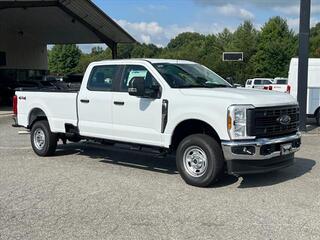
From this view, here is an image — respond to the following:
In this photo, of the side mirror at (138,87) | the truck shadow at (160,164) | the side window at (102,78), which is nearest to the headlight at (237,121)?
the truck shadow at (160,164)

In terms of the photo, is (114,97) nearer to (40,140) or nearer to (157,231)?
(40,140)

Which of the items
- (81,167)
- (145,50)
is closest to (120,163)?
(81,167)

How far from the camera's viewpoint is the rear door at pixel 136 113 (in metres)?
8.60

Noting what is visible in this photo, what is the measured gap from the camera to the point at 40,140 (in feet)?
36.6

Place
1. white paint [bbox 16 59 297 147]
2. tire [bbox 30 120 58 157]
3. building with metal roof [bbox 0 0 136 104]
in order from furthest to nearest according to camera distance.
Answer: building with metal roof [bbox 0 0 136 104]
tire [bbox 30 120 58 157]
white paint [bbox 16 59 297 147]

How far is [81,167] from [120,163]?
2.69 ft

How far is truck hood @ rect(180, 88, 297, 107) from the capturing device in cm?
761

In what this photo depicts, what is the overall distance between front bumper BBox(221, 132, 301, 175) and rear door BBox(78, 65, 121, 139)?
2.70 m

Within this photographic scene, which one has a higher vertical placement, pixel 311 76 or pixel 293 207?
pixel 311 76

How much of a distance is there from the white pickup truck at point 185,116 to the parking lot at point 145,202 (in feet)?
1.67


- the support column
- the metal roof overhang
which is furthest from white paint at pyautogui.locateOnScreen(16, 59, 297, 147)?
the metal roof overhang

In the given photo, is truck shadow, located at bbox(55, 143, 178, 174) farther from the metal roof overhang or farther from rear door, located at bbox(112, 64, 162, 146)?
the metal roof overhang

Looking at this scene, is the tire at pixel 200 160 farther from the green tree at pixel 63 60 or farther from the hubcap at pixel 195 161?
the green tree at pixel 63 60

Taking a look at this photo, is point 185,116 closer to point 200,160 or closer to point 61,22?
point 200,160
